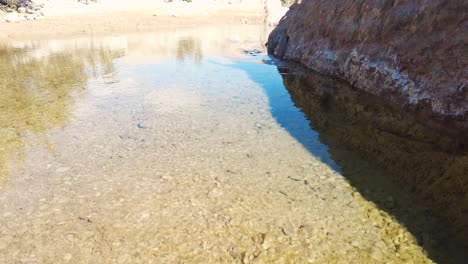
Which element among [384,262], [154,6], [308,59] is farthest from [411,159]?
[154,6]

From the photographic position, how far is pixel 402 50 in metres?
11.4

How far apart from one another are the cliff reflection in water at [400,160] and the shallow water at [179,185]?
0.26m

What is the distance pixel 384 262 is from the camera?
509cm

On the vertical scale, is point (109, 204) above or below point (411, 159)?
below

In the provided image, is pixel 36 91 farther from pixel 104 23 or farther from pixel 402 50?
pixel 104 23

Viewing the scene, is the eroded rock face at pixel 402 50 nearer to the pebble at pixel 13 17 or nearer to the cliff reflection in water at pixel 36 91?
the cliff reflection in water at pixel 36 91

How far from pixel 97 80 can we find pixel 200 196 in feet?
39.9

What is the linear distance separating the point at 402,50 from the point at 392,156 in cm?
533

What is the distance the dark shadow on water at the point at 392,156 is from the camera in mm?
5836

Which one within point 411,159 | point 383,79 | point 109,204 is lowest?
point 109,204

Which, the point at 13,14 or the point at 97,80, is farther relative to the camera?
the point at 13,14

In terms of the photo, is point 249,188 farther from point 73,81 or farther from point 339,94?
point 73,81

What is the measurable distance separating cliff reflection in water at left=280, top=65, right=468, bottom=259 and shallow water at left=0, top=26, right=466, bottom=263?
0.86ft

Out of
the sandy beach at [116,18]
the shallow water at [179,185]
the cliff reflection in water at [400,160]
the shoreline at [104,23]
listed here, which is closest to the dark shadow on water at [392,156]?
the cliff reflection in water at [400,160]
